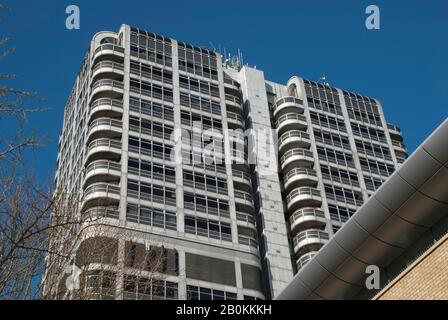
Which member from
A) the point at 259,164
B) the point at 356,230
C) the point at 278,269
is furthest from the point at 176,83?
the point at 356,230

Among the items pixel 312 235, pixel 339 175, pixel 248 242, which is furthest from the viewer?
pixel 339 175

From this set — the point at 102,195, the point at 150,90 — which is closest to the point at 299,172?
the point at 150,90

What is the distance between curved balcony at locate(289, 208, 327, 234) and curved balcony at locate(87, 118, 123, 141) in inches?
753

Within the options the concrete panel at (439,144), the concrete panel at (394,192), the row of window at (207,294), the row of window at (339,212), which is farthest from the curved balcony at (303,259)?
the concrete panel at (439,144)

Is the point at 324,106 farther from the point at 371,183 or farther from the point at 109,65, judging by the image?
the point at 109,65

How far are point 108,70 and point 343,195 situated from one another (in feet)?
88.9

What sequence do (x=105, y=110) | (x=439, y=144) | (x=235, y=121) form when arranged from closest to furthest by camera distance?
(x=439, y=144), (x=105, y=110), (x=235, y=121)

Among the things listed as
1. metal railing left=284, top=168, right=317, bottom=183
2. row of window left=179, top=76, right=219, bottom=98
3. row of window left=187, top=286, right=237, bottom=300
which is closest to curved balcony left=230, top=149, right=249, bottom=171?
metal railing left=284, top=168, right=317, bottom=183

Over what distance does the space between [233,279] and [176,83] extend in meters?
23.7

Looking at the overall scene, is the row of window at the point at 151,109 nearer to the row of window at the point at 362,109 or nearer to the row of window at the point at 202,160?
the row of window at the point at 202,160

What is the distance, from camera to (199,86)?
Answer: 73.9 m

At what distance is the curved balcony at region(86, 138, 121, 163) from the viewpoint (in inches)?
2485

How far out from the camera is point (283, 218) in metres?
68.7
